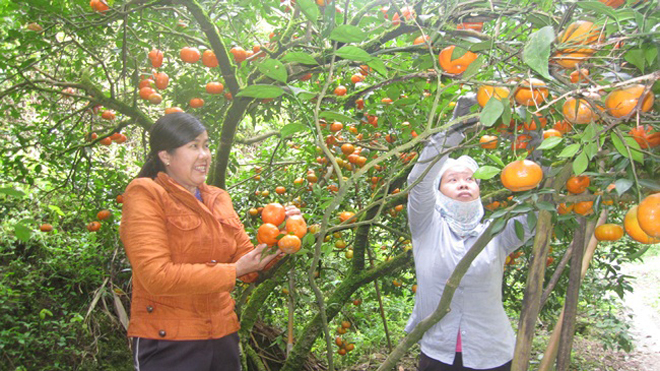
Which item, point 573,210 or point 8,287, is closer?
point 573,210

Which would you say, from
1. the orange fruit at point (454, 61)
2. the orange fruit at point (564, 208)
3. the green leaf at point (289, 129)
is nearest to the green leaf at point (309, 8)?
the green leaf at point (289, 129)

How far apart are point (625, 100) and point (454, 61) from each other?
47cm

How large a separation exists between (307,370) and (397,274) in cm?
97

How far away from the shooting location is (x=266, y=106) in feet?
10.7

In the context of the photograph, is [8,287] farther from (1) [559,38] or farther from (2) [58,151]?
(1) [559,38]

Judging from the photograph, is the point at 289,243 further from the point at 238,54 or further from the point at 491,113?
the point at 238,54

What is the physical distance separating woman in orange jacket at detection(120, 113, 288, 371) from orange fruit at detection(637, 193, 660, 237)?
1076mm

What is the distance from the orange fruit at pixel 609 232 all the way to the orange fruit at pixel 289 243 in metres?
1.03

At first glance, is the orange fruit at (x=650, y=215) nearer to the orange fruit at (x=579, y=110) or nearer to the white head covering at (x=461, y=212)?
the orange fruit at (x=579, y=110)

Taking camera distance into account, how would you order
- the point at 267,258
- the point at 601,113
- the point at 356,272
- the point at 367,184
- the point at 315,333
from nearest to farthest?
the point at 601,113
the point at 267,258
the point at 315,333
the point at 356,272
the point at 367,184

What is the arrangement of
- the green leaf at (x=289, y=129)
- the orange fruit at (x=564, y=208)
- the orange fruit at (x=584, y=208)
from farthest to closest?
the orange fruit at (x=564, y=208) < the orange fruit at (x=584, y=208) < the green leaf at (x=289, y=129)

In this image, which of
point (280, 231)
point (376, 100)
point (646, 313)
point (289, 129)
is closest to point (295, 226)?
point (280, 231)

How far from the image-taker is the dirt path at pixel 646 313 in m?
5.88

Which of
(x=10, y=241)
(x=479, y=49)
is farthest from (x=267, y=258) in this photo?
(x=10, y=241)
